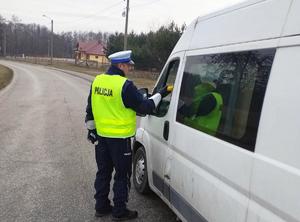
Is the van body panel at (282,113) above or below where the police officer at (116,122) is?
above

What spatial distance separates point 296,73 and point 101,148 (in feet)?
9.24

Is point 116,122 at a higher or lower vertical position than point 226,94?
lower

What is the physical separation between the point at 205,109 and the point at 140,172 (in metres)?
2.11

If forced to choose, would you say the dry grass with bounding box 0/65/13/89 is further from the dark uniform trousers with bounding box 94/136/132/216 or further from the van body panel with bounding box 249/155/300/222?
the van body panel with bounding box 249/155/300/222

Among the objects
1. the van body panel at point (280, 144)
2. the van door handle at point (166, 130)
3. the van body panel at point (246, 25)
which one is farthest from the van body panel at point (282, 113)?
the van door handle at point (166, 130)

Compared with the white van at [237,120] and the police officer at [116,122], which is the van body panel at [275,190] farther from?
the police officer at [116,122]

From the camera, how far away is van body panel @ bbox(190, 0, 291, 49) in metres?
2.88

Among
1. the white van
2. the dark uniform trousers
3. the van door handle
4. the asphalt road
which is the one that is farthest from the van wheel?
the van door handle

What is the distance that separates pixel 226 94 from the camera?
3.54 m

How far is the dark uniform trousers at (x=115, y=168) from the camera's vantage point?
4.79m

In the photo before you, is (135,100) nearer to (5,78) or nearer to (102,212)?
(102,212)

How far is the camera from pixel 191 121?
410cm

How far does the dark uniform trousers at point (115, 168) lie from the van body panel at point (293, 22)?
246cm

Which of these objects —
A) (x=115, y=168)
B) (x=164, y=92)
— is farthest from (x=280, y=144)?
(x=115, y=168)
